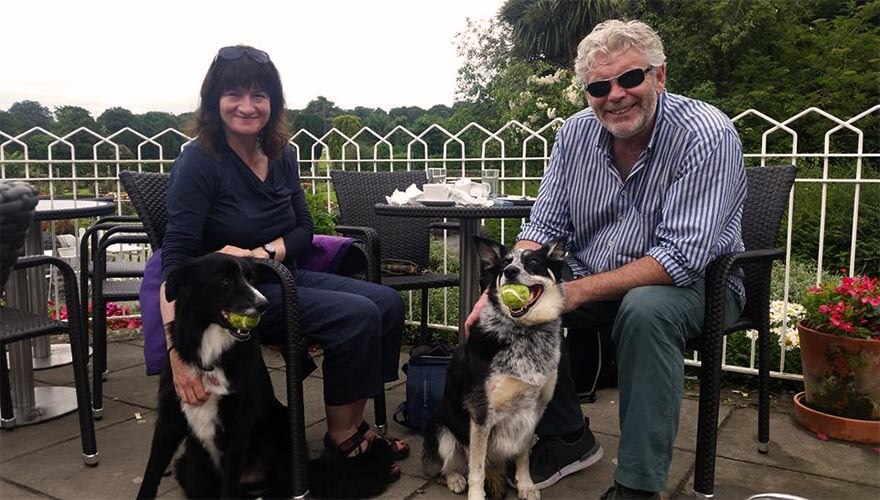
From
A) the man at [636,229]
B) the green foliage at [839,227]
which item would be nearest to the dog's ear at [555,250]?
the man at [636,229]

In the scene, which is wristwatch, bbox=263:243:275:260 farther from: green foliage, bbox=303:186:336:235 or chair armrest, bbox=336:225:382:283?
green foliage, bbox=303:186:336:235

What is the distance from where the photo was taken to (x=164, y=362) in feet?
7.14

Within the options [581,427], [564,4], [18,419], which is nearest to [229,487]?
[581,427]

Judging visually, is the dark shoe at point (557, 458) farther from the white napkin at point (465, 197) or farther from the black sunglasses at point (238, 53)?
the black sunglasses at point (238, 53)

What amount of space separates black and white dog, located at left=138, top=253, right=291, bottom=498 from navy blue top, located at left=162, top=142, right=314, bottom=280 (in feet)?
1.22

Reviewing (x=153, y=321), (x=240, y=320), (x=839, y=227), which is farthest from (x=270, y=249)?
(x=839, y=227)

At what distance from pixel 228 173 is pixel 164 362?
836mm

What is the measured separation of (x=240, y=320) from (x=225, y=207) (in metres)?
0.75

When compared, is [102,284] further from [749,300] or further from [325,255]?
[749,300]

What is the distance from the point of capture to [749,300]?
9.09 ft

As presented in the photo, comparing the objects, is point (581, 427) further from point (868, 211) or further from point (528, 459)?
point (868, 211)

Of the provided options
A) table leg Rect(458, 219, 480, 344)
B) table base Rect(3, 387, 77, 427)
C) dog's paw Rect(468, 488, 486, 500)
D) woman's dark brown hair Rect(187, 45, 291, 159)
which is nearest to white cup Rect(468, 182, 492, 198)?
table leg Rect(458, 219, 480, 344)

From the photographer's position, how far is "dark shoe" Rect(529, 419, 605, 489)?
2.60 meters

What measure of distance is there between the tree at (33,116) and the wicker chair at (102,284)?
6.75ft
